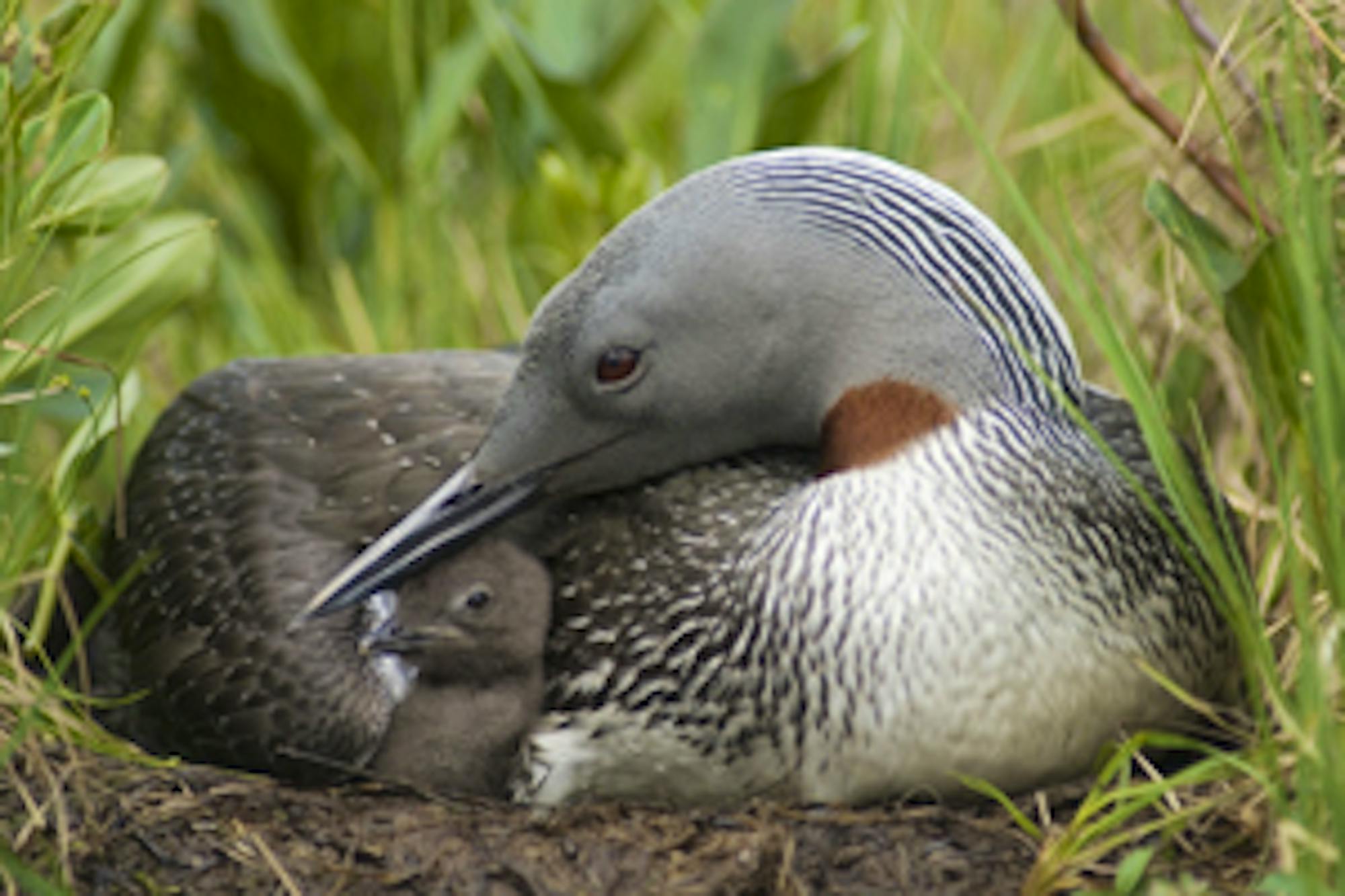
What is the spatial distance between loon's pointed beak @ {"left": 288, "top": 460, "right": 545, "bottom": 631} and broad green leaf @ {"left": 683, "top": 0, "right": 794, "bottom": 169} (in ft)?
5.62

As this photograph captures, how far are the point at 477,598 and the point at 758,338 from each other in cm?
63

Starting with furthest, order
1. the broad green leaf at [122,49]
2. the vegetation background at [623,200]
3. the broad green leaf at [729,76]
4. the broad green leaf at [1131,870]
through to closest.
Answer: the broad green leaf at [729,76], the broad green leaf at [122,49], the vegetation background at [623,200], the broad green leaf at [1131,870]

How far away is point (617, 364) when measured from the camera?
Answer: 3.31 meters

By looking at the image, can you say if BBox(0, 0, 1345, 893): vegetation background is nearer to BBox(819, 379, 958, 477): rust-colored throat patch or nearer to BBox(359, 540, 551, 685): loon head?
BBox(819, 379, 958, 477): rust-colored throat patch

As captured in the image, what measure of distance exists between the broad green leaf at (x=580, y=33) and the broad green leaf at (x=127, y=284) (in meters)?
1.47

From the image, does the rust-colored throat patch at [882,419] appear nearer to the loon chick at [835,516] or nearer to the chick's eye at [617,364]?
the loon chick at [835,516]

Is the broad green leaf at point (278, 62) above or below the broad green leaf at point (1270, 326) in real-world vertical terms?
above

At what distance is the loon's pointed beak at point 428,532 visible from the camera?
336cm

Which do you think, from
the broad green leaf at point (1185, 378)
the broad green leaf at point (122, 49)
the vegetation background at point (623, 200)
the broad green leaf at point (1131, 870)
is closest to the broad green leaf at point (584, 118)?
the vegetation background at point (623, 200)

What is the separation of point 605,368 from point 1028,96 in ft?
7.96

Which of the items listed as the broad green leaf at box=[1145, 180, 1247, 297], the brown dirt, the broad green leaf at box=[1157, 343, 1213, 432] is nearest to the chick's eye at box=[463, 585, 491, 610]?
the brown dirt

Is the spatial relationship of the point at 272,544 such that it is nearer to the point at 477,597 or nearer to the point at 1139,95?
the point at 477,597

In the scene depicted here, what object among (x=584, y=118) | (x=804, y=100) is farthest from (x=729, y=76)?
(x=584, y=118)

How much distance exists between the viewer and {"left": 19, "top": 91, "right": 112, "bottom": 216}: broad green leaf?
3.34 meters
